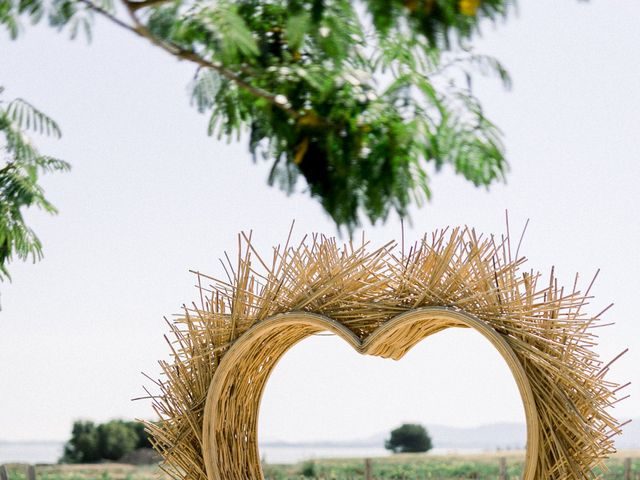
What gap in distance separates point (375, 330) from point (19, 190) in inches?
127

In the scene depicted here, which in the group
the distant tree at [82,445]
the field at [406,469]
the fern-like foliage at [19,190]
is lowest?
the field at [406,469]

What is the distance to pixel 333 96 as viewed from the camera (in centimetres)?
218

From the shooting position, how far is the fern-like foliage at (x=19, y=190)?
552 centimetres

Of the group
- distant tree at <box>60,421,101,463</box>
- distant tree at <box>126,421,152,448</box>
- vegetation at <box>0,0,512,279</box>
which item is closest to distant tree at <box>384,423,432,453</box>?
distant tree at <box>126,421,152,448</box>

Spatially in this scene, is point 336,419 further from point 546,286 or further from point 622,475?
point 546,286

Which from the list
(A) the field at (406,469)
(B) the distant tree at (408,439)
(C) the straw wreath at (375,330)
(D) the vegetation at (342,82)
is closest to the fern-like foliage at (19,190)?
(C) the straw wreath at (375,330)

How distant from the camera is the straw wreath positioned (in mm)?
3143

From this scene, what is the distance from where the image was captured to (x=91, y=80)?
7.47m

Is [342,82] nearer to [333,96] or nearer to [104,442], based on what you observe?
[333,96]

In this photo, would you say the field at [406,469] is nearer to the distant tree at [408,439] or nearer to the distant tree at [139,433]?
the distant tree at [139,433]

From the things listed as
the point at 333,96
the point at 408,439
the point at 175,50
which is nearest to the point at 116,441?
the point at 408,439

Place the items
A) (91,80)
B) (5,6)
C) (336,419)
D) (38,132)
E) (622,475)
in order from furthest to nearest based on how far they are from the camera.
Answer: (336,419) → (622,475) → (91,80) → (38,132) → (5,6)

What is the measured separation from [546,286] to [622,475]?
18.7ft

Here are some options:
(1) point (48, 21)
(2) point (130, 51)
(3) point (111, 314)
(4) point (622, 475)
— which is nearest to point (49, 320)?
(3) point (111, 314)
